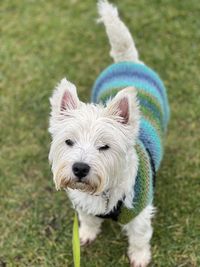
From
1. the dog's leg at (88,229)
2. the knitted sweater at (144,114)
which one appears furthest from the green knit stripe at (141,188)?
the dog's leg at (88,229)

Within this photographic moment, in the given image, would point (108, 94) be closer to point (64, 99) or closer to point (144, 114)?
point (144, 114)

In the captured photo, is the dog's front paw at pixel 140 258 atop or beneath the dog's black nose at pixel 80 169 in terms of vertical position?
beneath

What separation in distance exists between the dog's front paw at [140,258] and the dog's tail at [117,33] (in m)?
1.30

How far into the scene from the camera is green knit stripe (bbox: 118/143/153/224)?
3.04 m

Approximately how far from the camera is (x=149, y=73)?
360 centimetres

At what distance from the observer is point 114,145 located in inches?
105

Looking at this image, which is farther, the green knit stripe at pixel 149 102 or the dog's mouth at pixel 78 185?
the green knit stripe at pixel 149 102

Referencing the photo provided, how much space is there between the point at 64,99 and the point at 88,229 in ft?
3.77

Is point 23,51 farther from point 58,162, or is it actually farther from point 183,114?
point 58,162

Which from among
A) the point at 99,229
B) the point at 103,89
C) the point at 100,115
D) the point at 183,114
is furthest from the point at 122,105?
the point at 183,114

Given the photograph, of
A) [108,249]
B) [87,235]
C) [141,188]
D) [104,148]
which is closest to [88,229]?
[87,235]

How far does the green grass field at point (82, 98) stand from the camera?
11.8 ft

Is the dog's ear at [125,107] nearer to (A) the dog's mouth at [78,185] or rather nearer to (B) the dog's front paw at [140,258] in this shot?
(A) the dog's mouth at [78,185]

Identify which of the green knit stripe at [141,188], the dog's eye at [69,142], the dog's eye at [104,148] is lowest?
the green knit stripe at [141,188]
